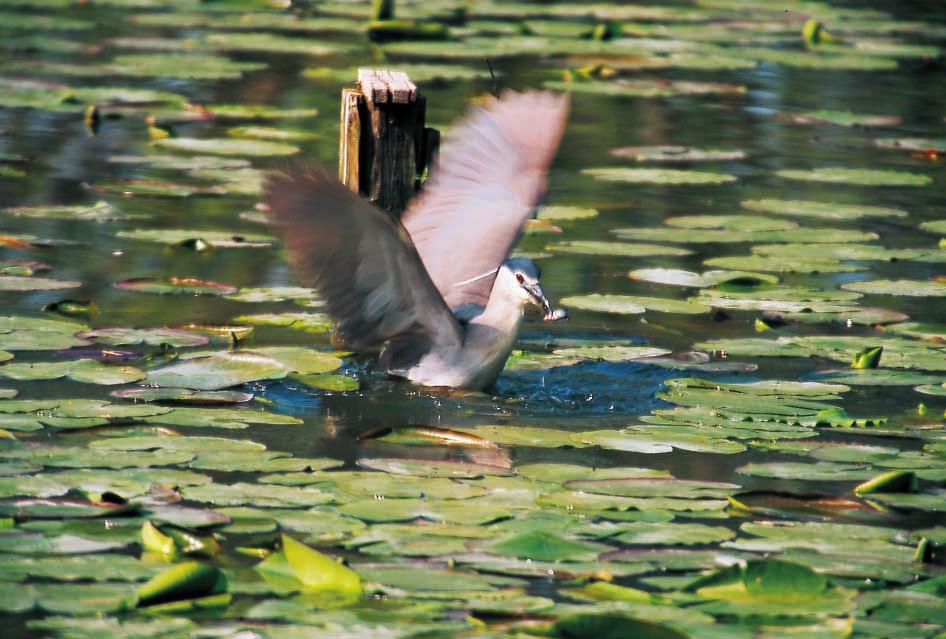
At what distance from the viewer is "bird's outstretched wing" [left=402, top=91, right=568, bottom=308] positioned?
6.09 meters

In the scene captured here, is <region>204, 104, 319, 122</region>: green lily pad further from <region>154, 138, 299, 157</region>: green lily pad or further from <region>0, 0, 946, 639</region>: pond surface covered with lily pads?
<region>154, 138, 299, 157</region>: green lily pad

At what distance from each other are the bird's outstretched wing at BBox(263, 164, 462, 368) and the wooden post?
669 mm

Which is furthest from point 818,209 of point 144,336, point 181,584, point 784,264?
point 181,584

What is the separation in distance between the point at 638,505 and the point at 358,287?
1.45 meters

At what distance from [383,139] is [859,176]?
3.53 m

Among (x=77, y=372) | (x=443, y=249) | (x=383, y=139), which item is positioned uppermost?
(x=383, y=139)

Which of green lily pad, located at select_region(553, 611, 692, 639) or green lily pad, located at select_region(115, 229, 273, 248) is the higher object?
green lily pad, located at select_region(553, 611, 692, 639)

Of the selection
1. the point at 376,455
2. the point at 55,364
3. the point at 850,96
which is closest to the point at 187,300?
the point at 55,364

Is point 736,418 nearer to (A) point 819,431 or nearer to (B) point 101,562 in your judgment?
(A) point 819,431

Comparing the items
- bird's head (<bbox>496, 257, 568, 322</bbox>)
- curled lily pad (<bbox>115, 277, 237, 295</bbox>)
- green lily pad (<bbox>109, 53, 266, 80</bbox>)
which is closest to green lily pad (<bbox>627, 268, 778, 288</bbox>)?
bird's head (<bbox>496, 257, 568, 322</bbox>)

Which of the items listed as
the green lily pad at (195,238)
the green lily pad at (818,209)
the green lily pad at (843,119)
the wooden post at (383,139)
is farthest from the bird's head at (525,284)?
the green lily pad at (843,119)

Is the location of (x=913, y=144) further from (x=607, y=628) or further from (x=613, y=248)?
(x=607, y=628)

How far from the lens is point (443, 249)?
6.11 metres

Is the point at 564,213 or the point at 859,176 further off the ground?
the point at 859,176
